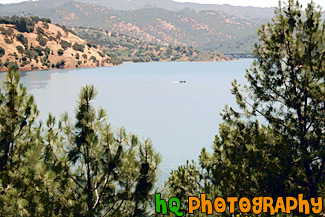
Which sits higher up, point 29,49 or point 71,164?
point 29,49

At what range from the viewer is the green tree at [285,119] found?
14.4m

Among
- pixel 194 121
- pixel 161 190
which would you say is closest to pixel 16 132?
pixel 161 190

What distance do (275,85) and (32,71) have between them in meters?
169

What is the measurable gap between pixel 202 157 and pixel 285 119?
499 centimetres

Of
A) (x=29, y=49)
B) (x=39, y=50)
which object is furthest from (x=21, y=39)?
(x=39, y=50)

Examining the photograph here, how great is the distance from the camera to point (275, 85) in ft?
51.5

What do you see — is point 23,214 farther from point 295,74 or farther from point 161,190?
point 295,74

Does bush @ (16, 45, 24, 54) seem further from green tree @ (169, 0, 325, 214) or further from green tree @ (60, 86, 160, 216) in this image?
green tree @ (60, 86, 160, 216)

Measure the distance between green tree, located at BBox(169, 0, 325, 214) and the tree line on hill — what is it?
0.04 metres

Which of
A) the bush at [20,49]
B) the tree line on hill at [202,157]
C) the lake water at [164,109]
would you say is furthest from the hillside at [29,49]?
the tree line on hill at [202,157]

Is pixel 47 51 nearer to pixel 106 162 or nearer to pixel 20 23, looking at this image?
pixel 20 23

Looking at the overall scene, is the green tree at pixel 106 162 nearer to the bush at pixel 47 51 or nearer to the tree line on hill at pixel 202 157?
the tree line on hill at pixel 202 157

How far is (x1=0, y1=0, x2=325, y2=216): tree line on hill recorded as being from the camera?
10.5 meters

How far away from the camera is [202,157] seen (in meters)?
18.4
